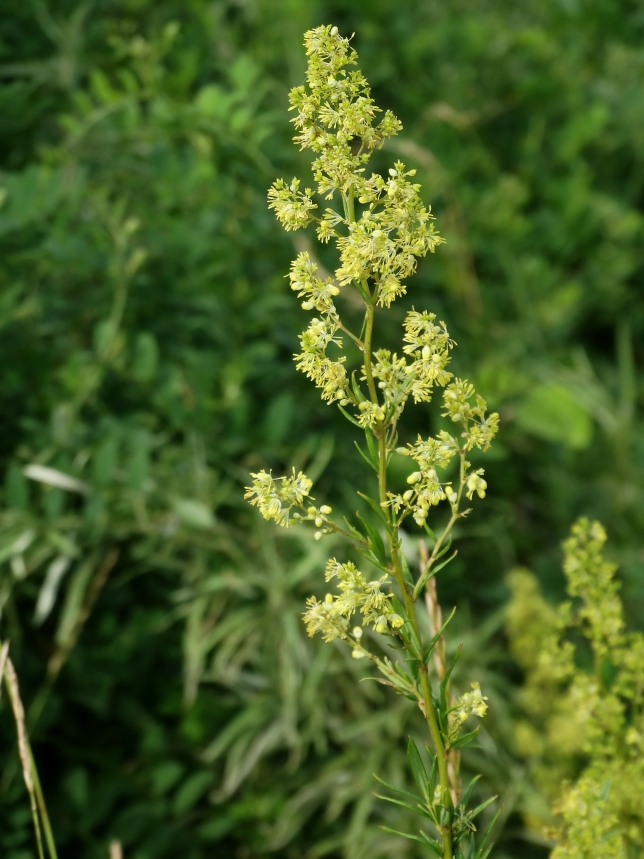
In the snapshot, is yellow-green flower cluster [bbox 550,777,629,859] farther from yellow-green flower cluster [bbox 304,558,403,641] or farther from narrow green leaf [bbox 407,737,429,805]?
yellow-green flower cluster [bbox 304,558,403,641]

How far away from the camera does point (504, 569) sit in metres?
2.27

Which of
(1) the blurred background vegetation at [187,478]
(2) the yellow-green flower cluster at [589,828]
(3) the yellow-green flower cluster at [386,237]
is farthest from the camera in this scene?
(1) the blurred background vegetation at [187,478]

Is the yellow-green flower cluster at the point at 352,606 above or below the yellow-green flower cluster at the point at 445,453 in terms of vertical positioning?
below

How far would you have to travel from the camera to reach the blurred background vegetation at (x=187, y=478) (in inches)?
70.4

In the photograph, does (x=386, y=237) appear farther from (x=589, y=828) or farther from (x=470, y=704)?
(x=589, y=828)

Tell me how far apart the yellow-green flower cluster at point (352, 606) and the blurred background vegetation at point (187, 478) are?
97 centimetres

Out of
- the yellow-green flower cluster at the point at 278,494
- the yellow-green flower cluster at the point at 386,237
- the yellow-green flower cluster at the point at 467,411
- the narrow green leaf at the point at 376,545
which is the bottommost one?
the narrow green leaf at the point at 376,545

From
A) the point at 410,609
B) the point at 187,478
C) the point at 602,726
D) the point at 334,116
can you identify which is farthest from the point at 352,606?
the point at 187,478

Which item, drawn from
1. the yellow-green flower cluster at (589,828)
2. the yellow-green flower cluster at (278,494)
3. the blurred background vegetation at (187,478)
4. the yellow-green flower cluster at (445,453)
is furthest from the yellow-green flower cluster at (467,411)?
the blurred background vegetation at (187,478)

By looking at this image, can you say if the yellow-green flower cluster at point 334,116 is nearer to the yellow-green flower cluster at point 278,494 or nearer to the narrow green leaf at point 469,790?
the yellow-green flower cluster at point 278,494

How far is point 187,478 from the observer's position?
1923 mm

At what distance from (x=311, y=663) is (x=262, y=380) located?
57 cm

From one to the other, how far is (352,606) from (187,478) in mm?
1242

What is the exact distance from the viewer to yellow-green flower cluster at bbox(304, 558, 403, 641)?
0.71 m
